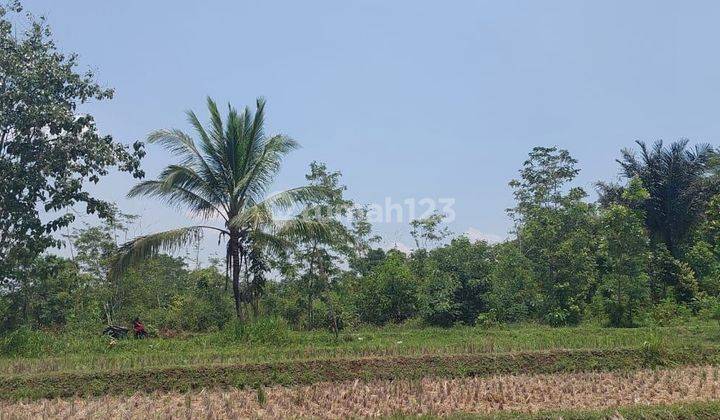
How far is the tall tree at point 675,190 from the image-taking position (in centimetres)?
1775

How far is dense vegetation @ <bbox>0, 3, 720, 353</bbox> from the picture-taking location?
10766mm

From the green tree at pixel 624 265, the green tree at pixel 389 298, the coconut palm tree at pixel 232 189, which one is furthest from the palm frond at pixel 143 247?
the green tree at pixel 624 265

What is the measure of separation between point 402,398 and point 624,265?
9708 millimetres

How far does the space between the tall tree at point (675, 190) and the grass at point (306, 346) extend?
6.04 m

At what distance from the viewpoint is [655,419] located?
17.1 ft

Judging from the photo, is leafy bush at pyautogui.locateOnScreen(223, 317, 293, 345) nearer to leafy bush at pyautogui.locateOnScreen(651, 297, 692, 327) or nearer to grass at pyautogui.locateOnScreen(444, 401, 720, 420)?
grass at pyautogui.locateOnScreen(444, 401, 720, 420)

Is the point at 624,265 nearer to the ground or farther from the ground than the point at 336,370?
farther from the ground

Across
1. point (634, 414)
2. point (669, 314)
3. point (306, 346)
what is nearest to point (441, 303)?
point (306, 346)

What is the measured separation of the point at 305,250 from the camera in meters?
15.6

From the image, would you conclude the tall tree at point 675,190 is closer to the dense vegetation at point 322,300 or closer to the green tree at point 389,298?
the dense vegetation at point 322,300

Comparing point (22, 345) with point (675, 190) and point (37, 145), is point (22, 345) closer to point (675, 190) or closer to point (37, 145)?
point (37, 145)

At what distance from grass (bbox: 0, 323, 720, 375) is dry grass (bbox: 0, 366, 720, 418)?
1158 mm

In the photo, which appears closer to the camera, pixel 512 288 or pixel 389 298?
pixel 512 288

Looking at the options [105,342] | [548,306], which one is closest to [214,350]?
[105,342]
